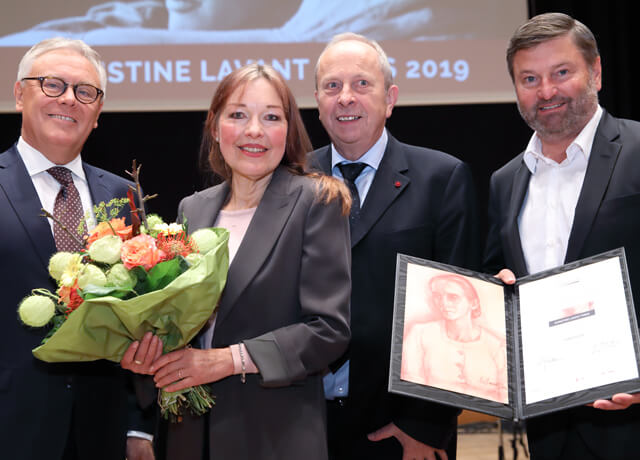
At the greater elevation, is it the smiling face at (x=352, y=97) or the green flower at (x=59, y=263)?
the smiling face at (x=352, y=97)

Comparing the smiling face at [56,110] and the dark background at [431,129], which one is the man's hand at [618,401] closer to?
the smiling face at [56,110]

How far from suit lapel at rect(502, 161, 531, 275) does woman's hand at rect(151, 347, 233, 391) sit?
122 cm

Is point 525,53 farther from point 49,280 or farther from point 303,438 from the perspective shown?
point 49,280

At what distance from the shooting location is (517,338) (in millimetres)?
2146

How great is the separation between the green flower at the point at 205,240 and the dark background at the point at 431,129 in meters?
4.17

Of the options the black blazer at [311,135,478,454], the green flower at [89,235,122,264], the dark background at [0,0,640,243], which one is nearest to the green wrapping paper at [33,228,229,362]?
the green flower at [89,235,122,264]

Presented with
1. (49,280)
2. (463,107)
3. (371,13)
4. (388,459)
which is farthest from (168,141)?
(388,459)

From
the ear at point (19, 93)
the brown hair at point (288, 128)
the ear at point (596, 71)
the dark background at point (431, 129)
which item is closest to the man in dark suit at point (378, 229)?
the brown hair at point (288, 128)

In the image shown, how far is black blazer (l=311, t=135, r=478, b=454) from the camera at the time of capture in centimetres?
245

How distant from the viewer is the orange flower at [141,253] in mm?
1706

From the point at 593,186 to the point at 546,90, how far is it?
1.43 ft

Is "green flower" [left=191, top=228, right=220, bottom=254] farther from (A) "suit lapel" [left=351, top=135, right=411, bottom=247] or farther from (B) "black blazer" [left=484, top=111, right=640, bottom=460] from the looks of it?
(B) "black blazer" [left=484, top=111, right=640, bottom=460]

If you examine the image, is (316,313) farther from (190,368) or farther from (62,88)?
(62,88)

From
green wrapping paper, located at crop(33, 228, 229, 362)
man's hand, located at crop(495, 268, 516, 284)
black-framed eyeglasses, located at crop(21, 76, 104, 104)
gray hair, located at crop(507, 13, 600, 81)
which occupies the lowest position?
green wrapping paper, located at crop(33, 228, 229, 362)
